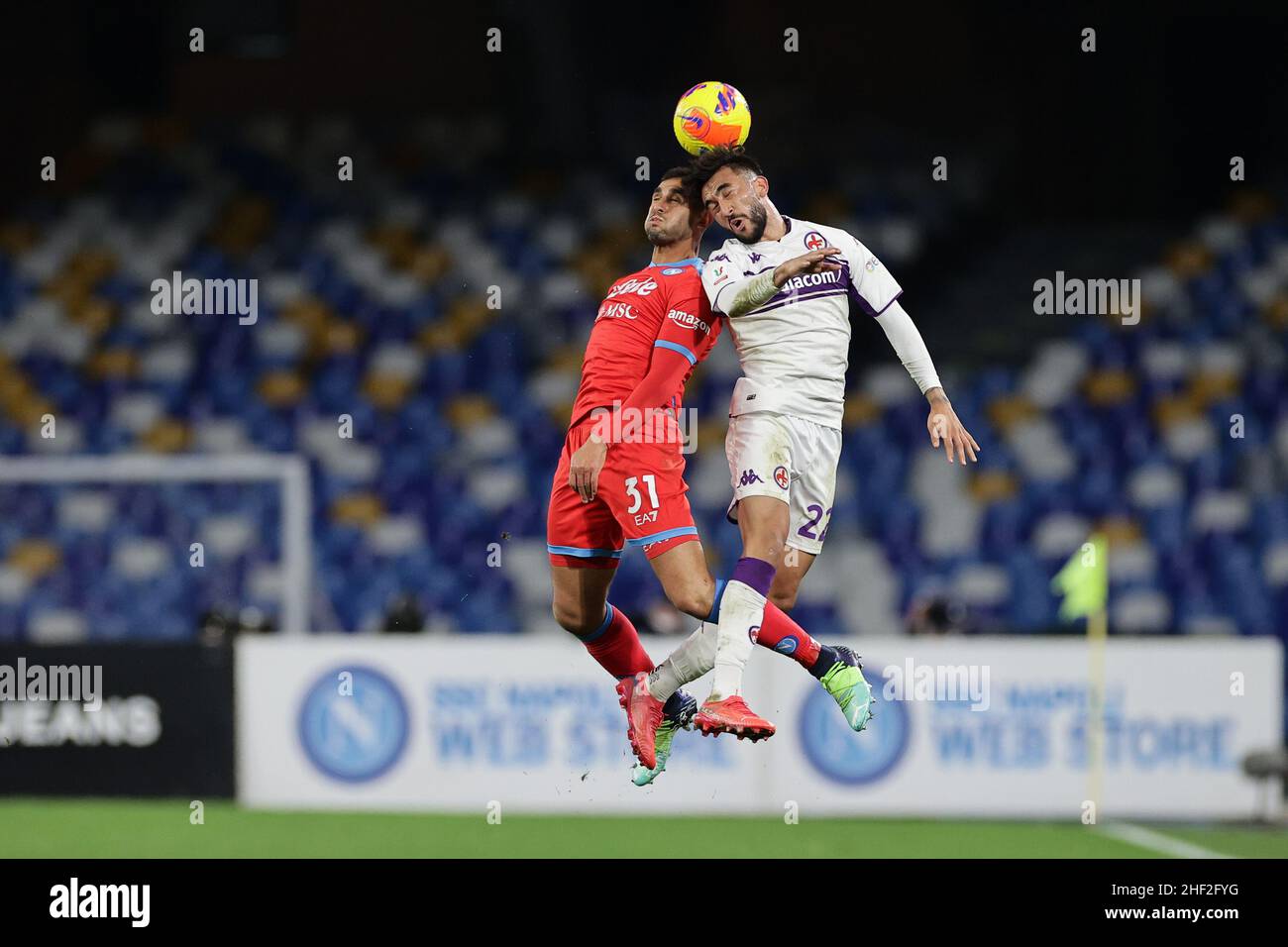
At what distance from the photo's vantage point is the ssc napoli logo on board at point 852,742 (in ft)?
43.3

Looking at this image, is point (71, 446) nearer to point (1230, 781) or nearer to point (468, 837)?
point (468, 837)

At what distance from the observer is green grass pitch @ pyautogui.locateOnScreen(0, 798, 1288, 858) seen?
11.9 meters

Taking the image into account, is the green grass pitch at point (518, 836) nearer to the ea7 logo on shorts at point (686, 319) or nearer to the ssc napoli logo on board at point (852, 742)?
the ssc napoli logo on board at point (852, 742)

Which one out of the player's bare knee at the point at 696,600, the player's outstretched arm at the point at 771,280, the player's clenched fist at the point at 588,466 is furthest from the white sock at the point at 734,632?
the player's outstretched arm at the point at 771,280

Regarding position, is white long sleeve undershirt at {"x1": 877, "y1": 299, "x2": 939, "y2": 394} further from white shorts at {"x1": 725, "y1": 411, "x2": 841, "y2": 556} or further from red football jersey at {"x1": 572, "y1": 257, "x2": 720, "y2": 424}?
red football jersey at {"x1": 572, "y1": 257, "x2": 720, "y2": 424}

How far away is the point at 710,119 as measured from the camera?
5.42m

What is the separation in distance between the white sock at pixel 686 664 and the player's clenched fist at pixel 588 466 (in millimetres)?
566

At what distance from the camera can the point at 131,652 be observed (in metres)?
13.5

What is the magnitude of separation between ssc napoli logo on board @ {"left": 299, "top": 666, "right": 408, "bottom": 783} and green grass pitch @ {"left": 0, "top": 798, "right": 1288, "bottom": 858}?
40 centimetres

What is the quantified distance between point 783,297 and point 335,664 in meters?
8.66

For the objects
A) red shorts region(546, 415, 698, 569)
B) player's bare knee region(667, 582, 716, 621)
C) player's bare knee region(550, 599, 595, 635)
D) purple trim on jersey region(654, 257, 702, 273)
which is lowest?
player's bare knee region(550, 599, 595, 635)

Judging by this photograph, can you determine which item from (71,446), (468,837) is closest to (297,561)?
(468,837)

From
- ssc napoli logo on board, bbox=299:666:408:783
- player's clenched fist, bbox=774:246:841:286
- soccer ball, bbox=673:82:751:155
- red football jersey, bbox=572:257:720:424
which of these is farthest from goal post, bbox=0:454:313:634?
player's clenched fist, bbox=774:246:841:286
